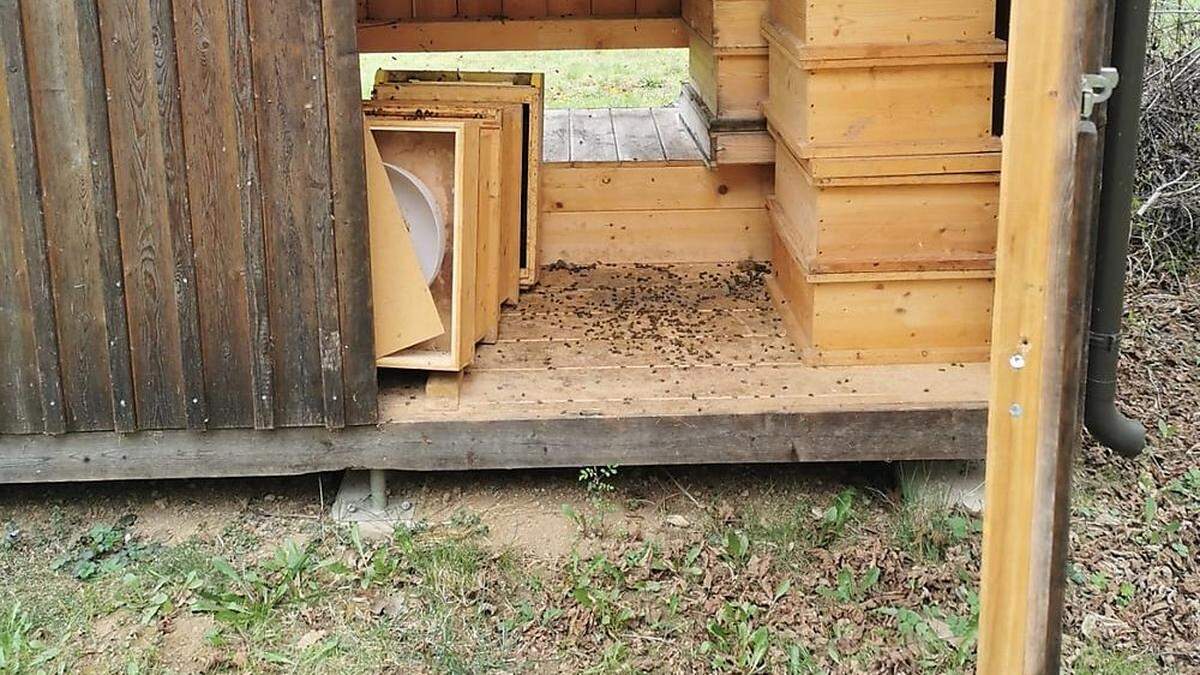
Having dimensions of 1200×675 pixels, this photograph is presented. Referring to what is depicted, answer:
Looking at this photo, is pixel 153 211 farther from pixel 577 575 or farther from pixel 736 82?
pixel 736 82

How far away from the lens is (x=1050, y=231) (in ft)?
8.04

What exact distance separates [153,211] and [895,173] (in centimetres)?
218

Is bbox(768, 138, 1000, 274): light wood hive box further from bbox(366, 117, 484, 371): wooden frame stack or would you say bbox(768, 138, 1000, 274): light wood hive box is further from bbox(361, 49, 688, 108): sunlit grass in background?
bbox(361, 49, 688, 108): sunlit grass in background

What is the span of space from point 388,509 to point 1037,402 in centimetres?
238

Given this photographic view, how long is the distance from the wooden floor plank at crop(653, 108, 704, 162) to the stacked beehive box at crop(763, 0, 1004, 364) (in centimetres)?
118

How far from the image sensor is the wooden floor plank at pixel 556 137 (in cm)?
580

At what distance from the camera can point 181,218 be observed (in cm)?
383

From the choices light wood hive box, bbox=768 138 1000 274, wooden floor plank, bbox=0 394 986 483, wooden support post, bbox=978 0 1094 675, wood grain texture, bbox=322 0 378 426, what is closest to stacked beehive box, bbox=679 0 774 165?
light wood hive box, bbox=768 138 1000 274

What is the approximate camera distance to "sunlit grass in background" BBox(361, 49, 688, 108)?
848 centimetres

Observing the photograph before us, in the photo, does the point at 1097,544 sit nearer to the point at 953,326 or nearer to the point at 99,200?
the point at 953,326

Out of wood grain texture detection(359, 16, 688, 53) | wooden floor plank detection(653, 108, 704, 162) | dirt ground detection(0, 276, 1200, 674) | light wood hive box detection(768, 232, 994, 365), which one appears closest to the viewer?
dirt ground detection(0, 276, 1200, 674)

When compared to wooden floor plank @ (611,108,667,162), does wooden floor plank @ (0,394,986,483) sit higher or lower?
lower

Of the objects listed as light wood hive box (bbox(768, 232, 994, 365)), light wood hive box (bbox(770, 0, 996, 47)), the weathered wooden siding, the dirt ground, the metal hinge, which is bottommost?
the dirt ground

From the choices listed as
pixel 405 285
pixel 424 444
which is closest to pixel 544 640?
pixel 424 444
